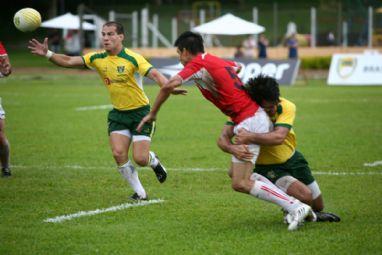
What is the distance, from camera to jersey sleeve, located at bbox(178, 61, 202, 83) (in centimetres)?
766

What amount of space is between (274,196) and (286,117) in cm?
82

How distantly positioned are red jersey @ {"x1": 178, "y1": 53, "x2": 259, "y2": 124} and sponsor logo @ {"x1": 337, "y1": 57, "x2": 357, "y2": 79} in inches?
938

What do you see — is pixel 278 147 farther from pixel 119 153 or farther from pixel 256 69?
pixel 256 69

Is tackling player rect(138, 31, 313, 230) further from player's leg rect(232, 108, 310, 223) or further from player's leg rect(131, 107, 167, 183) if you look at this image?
player's leg rect(131, 107, 167, 183)

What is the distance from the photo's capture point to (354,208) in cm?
895

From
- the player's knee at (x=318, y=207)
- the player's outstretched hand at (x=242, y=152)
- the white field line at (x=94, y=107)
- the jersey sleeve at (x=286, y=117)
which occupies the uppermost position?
the jersey sleeve at (x=286, y=117)

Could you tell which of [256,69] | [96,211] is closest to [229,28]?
[256,69]

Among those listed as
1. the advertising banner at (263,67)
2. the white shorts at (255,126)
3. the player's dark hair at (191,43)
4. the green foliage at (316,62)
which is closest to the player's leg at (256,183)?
the white shorts at (255,126)

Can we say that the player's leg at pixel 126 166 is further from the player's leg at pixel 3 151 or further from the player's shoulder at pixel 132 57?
the player's leg at pixel 3 151

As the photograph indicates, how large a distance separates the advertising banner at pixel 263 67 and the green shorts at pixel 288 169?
71.3 feet

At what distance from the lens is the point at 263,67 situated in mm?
30578

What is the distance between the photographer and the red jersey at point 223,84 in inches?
305

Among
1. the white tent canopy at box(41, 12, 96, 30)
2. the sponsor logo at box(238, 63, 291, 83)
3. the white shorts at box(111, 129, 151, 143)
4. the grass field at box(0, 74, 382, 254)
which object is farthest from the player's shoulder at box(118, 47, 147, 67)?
the white tent canopy at box(41, 12, 96, 30)

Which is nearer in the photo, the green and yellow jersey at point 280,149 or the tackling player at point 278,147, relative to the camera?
the tackling player at point 278,147
